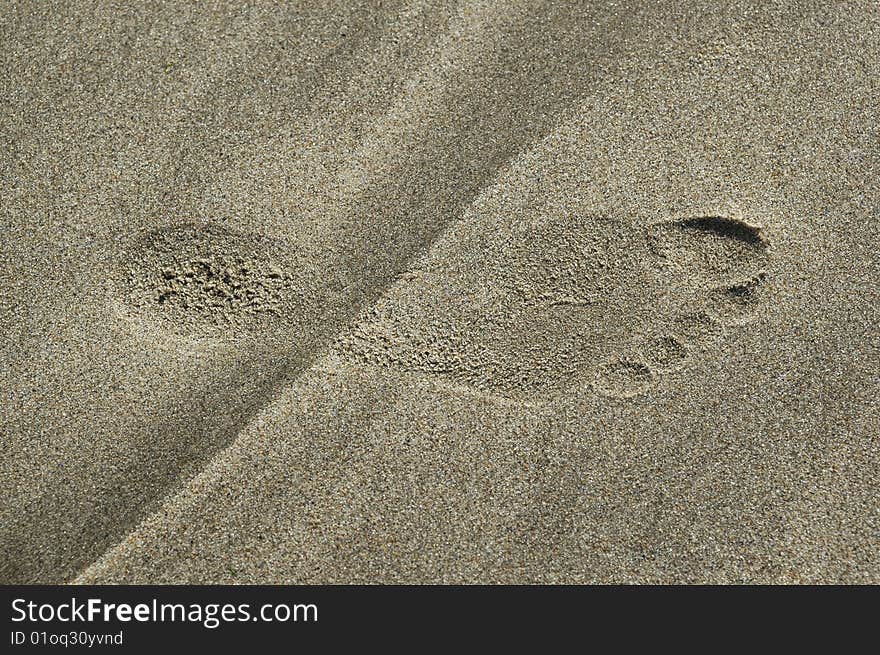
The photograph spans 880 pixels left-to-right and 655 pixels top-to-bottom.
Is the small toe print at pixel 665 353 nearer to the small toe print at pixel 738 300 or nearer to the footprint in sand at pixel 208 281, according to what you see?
the small toe print at pixel 738 300

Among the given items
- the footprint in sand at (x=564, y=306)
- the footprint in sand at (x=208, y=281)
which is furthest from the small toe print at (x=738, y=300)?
the footprint in sand at (x=208, y=281)

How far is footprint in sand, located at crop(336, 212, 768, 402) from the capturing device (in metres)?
1.71

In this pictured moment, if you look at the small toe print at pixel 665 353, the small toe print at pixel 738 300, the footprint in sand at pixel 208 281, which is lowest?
the small toe print at pixel 665 353

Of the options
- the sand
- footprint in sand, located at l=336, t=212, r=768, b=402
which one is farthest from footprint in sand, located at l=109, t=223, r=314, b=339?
footprint in sand, located at l=336, t=212, r=768, b=402

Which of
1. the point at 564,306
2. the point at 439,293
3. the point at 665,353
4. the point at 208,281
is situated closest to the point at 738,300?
the point at 665,353

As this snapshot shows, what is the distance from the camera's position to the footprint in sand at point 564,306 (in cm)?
171

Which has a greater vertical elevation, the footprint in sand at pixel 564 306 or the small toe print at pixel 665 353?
the footprint in sand at pixel 564 306

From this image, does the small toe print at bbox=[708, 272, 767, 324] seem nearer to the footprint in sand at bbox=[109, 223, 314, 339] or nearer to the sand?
the sand

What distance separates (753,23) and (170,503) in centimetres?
160

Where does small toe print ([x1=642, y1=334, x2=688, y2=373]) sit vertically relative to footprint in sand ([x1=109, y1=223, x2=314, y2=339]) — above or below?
below

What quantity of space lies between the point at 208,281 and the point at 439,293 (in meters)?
0.47

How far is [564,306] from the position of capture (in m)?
1.72

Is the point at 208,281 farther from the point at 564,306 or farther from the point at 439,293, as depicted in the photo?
the point at 564,306

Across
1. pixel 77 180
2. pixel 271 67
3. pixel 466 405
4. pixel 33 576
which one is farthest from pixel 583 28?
pixel 33 576
